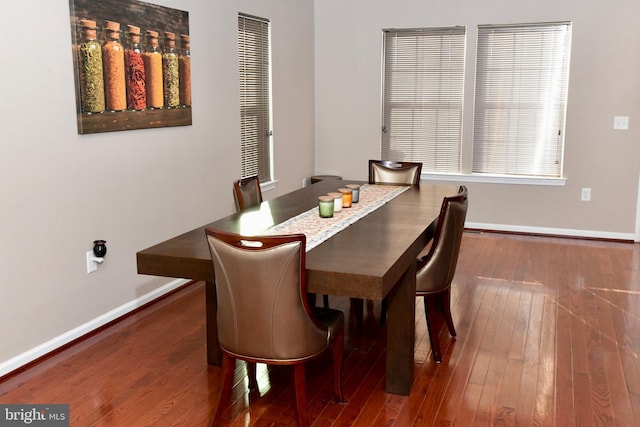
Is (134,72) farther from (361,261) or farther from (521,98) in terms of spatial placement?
(521,98)

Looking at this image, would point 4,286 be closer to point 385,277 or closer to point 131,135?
point 131,135

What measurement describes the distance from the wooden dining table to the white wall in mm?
863

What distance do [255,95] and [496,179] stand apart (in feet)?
8.19

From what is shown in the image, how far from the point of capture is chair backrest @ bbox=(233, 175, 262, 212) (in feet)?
12.1

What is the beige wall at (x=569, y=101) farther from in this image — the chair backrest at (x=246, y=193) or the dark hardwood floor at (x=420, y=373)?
the chair backrest at (x=246, y=193)

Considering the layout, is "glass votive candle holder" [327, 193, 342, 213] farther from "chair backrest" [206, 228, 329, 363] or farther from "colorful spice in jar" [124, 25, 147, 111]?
"colorful spice in jar" [124, 25, 147, 111]

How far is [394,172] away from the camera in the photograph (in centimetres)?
475

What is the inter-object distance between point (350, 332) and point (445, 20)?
370 centimetres

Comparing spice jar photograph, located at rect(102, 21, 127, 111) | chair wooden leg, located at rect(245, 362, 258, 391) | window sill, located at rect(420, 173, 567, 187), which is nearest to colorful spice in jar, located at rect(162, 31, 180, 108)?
spice jar photograph, located at rect(102, 21, 127, 111)

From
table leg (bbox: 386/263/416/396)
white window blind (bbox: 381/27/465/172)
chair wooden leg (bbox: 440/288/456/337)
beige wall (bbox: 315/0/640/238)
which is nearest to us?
table leg (bbox: 386/263/416/396)

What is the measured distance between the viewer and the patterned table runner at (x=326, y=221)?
117 inches

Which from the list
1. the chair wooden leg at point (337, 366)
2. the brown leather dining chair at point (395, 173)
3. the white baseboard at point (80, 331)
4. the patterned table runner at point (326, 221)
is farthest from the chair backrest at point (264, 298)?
the brown leather dining chair at point (395, 173)

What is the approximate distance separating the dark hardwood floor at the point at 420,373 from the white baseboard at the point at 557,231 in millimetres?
1642

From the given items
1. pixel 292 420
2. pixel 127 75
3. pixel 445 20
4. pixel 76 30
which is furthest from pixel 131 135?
pixel 445 20
